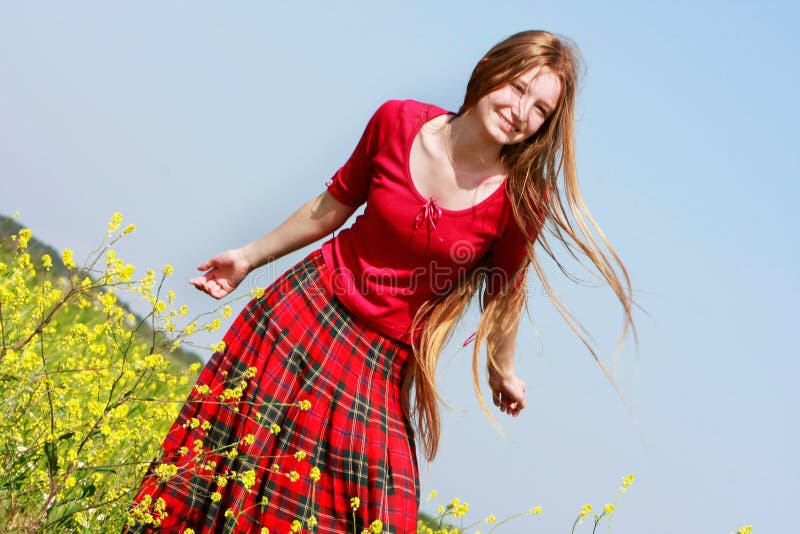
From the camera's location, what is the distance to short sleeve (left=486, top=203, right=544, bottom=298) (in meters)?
3.41

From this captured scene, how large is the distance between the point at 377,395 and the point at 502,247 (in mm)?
682

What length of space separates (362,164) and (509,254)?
62 centimetres

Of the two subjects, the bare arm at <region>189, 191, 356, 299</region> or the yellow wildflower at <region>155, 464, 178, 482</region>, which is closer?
the yellow wildflower at <region>155, 464, 178, 482</region>

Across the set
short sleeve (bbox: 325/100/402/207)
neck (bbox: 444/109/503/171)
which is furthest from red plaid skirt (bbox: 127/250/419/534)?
neck (bbox: 444/109/503/171)

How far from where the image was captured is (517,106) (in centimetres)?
326

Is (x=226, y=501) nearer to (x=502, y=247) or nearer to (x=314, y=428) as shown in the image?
(x=314, y=428)

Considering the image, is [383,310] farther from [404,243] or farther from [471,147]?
[471,147]

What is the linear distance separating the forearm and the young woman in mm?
13

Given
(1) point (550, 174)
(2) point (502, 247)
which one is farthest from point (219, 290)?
(1) point (550, 174)

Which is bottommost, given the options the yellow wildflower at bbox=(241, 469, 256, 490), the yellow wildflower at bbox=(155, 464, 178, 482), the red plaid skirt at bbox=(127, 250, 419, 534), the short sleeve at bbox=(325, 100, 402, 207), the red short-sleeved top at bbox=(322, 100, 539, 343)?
the yellow wildflower at bbox=(155, 464, 178, 482)

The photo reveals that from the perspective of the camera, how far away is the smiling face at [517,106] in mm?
3252

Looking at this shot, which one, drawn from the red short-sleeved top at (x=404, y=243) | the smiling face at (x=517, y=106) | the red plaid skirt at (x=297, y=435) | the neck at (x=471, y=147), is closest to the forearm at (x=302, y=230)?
the red short-sleeved top at (x=404, y=243)

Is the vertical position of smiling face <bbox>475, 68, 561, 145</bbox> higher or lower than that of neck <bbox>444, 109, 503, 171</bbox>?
higher

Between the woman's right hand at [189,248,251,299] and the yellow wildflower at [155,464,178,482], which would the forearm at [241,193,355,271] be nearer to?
the woman's right hand at [189,248,251,299]
